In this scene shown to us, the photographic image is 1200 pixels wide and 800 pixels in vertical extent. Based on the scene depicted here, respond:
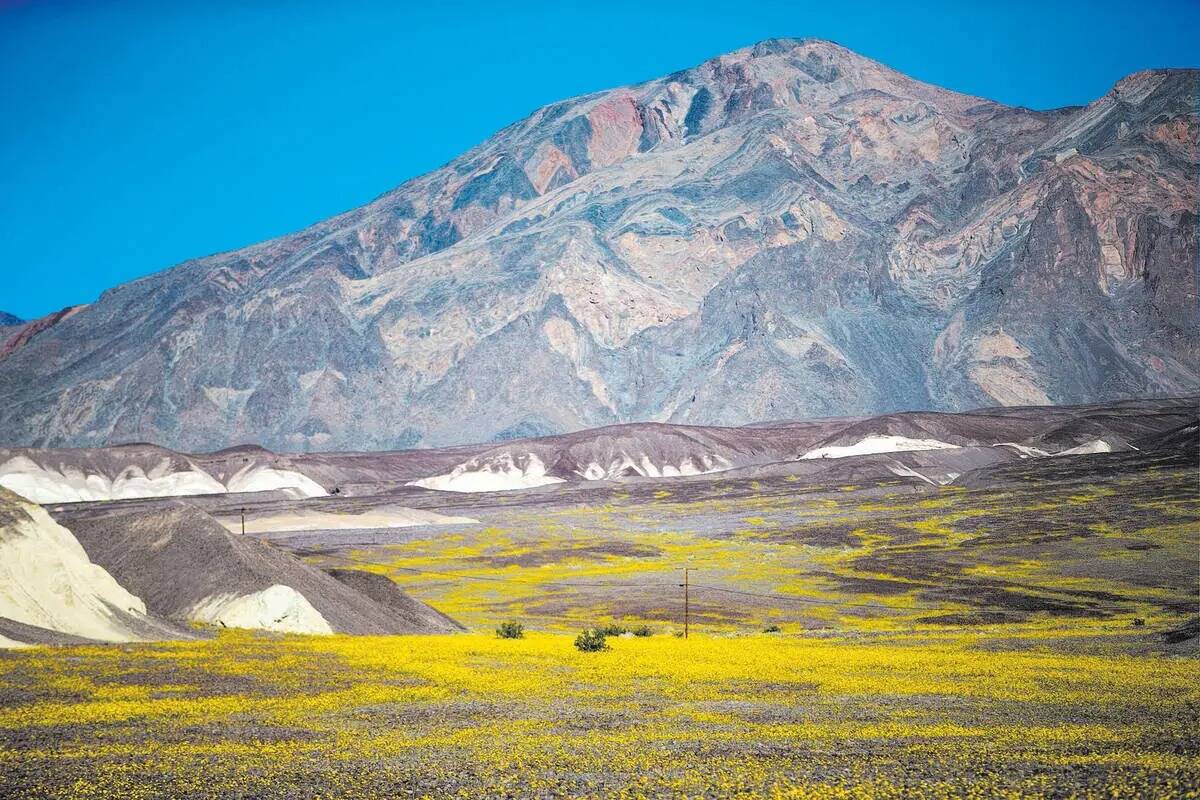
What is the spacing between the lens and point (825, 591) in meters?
89.5

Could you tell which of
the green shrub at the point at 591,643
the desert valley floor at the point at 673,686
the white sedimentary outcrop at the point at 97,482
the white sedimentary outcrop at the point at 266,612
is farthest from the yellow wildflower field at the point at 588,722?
the white sedimentary outcrop at the point at 97,482

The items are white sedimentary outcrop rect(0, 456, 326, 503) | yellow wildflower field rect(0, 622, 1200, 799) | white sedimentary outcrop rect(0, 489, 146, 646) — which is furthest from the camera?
white sedimentary outcrop rect(0, 456, 326, 503)

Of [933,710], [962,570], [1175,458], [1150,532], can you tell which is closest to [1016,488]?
[1175,458]

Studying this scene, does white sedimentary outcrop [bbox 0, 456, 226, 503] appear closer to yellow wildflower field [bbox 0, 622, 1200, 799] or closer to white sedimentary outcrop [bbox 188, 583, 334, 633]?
white sedimentary outcrop [bbox 188, 583, 334, 633]

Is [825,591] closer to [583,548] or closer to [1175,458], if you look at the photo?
[583,548]

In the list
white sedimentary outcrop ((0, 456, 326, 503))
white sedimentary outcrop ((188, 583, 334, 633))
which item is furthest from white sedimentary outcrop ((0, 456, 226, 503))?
white sedimentary outcrop ((188, 583, 334, 633))

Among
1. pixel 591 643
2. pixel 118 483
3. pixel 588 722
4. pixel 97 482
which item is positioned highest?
pixel 97 482

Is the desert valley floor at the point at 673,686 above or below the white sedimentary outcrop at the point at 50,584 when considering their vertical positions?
below

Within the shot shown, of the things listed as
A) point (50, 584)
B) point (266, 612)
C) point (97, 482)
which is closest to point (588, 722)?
point (266, 612)

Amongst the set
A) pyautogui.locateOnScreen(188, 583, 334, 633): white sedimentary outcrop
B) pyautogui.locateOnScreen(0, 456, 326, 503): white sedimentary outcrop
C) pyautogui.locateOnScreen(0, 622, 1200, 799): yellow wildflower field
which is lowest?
pyautogui.locateOnScreen(0, 622, 1200, 799): yellow wildflower field

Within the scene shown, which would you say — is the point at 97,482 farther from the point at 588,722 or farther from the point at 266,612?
the point at 588,722

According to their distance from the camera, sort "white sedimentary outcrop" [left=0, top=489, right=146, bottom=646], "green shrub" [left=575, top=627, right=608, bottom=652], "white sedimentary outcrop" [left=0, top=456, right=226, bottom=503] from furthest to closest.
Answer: "white sedimentary outcrop" [left=0, top=456, right=226, bottom=503], "green shrub" [left=575, top=627, right=608, bottom=652], "white sedimentary outcrop" [left=0, top=489, right=146, bottom=646]

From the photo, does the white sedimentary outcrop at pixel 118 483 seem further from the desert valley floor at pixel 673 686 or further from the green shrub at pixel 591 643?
the green shrub at pixel 591 643

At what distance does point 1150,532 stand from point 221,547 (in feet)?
295
